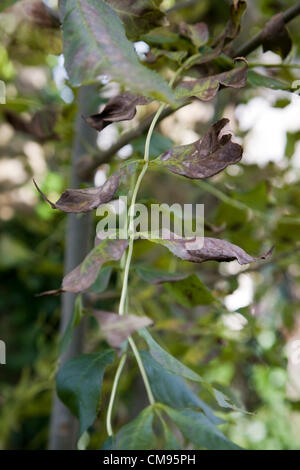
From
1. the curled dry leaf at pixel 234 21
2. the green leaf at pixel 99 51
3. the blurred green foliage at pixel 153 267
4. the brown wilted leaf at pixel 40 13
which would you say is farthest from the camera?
the blurred green foliage at pixel 153 267

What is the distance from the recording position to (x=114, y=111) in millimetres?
248

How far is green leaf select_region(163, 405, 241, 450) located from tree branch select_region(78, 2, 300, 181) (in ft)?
0.57

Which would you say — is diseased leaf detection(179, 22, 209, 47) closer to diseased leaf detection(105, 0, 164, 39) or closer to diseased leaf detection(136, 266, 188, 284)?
diseased leaf detection(105, 0, 164, 39)

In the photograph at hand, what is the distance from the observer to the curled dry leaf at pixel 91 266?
0.68 feet

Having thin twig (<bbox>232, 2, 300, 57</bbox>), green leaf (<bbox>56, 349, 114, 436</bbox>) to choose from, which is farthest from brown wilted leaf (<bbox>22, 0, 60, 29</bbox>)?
green leaf (<bbox>56, 349, 114, 436</bbox>)

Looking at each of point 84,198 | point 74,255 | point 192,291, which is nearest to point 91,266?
point 84,198

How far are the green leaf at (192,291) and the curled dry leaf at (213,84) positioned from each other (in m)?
0.13

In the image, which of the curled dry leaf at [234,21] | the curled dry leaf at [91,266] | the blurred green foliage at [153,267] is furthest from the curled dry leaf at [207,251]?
the blurred green foliage at [153,267]

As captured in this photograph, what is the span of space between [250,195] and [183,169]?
29 centimetres

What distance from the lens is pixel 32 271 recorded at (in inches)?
37.6

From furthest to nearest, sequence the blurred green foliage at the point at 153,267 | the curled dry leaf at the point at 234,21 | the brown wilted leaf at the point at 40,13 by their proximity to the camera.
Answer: the blurred green foliage at the point at 153,267, the brown wilted leaf at the point at 40,13, the curled dry leaf at the point at 234,21

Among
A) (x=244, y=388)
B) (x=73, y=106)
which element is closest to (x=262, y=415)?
(x=244, y=388)

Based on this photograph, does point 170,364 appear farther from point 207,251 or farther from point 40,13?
point 40,13

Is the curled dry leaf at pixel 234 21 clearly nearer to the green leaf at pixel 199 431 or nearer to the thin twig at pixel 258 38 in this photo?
the thin twig at pixel 258 38
